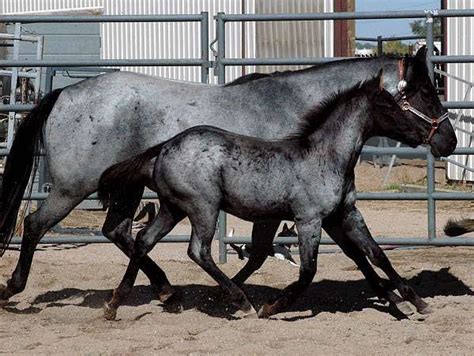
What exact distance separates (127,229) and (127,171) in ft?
2.13

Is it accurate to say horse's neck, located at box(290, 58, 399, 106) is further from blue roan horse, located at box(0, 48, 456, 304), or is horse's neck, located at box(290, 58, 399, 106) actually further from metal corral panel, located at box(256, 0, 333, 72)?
metal corral panel, located at box(256, 0, 333, 72)

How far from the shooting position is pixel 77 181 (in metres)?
6.66

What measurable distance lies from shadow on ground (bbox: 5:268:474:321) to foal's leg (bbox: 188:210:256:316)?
0.91 ft

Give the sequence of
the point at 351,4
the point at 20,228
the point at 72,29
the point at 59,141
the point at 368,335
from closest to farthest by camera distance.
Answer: the point at 368,335 → the point at 59,141 → the point at 20,228 → the point at 72,29 → the point at 351,4

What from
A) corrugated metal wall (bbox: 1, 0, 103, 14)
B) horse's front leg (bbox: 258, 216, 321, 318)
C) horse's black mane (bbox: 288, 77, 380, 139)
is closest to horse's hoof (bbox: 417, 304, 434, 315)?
horse's front leg (bbox: 258, 216, 321, 318)

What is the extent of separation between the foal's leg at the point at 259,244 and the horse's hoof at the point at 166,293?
39cm

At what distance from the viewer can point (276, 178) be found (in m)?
6.18

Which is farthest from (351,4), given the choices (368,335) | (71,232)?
(368,335)

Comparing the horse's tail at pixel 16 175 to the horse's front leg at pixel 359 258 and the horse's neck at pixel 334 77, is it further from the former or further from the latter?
the horse's front leg at pixel 359 258

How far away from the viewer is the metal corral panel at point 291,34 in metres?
18.6

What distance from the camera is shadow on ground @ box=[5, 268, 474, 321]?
686cm

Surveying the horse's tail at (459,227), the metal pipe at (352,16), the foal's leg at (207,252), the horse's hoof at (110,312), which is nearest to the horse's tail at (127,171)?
the foal's leg at (207,252)

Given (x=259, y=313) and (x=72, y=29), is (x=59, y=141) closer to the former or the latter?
(x=259, y=313)

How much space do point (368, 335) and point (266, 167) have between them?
1.10 m
